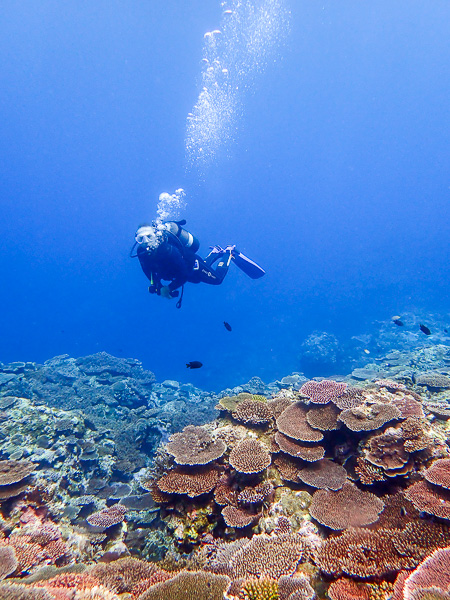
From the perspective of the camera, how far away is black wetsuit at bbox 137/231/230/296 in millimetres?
10039

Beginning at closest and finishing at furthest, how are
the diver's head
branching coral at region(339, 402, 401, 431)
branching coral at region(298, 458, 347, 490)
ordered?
1. branching coral at region(298, 458, 347, 490)
2. branching coral at region(339, 402, 401, 431)
3. the diver's head

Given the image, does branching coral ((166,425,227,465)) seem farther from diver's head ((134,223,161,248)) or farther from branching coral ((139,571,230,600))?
diver's head ((134,223,161,248))

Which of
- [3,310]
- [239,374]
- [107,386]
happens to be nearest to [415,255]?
[239,374]

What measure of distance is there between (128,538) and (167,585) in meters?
3.74

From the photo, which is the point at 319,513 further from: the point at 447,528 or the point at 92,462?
the point at 92,462

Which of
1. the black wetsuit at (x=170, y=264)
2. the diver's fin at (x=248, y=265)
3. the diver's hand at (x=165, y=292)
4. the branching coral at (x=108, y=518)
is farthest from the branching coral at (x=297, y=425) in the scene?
the diver's fin at (x=248, y=265)

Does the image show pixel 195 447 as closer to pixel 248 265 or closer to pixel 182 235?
pixel 182 235

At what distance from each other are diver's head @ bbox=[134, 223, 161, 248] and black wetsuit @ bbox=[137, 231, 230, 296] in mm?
137

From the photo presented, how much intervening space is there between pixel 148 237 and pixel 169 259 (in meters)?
1.02

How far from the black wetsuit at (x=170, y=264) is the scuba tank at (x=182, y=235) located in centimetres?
23

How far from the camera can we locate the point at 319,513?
357 cm

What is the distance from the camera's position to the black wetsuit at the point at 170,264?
10.0 m

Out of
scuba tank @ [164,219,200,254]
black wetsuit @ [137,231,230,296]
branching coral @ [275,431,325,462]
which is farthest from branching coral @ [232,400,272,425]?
scuba tank @ [164,219,200,254]

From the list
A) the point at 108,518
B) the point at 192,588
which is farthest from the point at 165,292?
the point at 192,588
